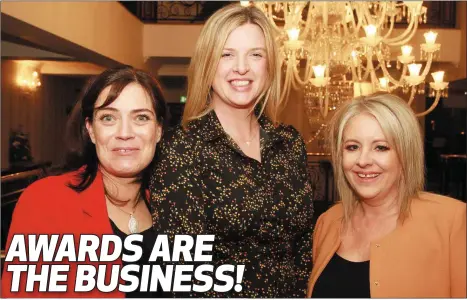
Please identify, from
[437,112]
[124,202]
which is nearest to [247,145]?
[124,202]

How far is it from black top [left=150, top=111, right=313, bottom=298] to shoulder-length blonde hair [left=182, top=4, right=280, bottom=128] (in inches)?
2.5

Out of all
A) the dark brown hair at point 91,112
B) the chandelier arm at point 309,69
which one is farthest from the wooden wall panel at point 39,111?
the dark brown hair at point 91,112

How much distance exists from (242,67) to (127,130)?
1.53 ft

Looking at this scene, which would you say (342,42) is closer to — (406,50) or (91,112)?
(406,50)

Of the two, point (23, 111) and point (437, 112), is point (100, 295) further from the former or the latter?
point (437, 112)

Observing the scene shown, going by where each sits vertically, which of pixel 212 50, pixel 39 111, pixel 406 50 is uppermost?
pixel 406 50

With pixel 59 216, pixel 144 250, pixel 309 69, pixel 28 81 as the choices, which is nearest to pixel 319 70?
pixel 309 69

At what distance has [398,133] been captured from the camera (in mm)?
1989

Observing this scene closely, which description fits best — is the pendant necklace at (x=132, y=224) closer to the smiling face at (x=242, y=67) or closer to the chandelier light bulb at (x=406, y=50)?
the smiling face at (x=242, y=67)

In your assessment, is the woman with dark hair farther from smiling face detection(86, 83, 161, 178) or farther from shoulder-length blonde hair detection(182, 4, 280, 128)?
shoulder-length blonde hair detection(182, 4, 280, 128)

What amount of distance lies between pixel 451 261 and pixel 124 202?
1.22 meters

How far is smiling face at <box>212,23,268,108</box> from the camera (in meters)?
1.91

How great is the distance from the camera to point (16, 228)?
1.88m

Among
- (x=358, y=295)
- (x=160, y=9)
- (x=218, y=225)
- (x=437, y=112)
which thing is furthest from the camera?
(x=437, y=112)
